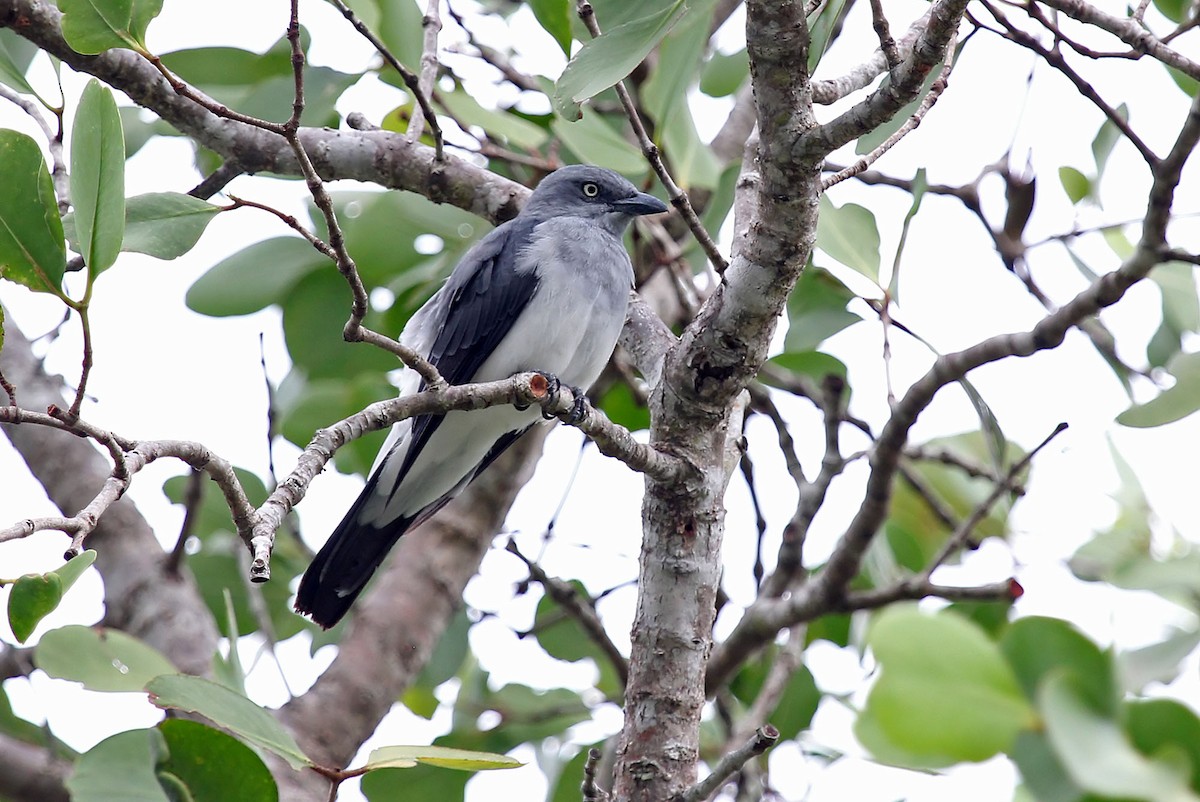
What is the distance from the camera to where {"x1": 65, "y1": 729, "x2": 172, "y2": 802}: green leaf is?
2555mm

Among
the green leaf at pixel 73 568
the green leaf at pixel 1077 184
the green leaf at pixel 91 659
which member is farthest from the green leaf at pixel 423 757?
the green leaf at pixel 1077 184

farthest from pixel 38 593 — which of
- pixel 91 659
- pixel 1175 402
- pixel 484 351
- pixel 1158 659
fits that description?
pixel 484 351

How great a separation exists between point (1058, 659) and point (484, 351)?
3494 mm

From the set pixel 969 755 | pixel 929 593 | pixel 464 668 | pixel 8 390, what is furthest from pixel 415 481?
pixel 969 755

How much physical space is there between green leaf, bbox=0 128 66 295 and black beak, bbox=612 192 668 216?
2978 millimetres

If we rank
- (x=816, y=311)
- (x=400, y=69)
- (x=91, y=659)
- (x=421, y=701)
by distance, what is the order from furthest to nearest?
(x=421, y=701) < (x=816, y=311) < (x=400, y=69) < (x=91, y=659)

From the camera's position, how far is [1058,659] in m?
1.38

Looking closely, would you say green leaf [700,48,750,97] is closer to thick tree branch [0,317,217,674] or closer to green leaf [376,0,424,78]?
green leaf [376,0,424,78]

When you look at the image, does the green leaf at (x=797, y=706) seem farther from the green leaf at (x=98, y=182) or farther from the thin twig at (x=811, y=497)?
the green leaf at (x=98, y=182)

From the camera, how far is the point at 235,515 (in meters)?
2.35

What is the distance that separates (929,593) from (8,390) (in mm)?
2851

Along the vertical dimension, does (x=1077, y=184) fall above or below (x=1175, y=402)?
above

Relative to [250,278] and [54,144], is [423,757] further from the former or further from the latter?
[250,278]

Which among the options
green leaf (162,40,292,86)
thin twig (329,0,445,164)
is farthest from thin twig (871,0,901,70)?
green leaf (162,40,292,86)
